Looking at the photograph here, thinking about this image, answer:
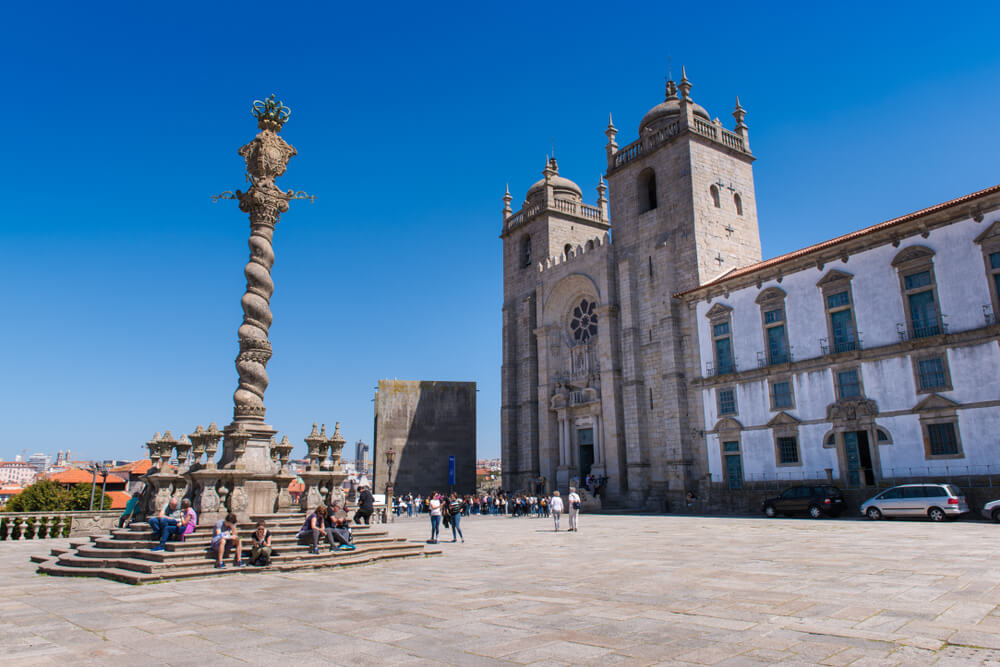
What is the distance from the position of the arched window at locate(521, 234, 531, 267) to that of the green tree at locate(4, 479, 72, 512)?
37.1 meters

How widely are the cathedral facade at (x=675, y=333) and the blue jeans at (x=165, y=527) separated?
23489 millimetres

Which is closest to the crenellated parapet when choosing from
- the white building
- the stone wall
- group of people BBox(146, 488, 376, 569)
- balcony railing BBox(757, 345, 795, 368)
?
the white building

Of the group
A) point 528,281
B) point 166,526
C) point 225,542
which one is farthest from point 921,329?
point 528,281

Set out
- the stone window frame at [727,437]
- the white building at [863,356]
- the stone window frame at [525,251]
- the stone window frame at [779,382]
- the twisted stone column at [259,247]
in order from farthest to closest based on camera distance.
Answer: the stone window frame at [525,251] < the stone window frame at [727,437] < the stone window frame at [779,382] < the white building at [863,356] < the twisted stone column at [259,247]

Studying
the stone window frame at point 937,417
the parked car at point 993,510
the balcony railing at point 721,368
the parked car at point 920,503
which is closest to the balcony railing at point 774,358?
the balcony railing at point 721,368

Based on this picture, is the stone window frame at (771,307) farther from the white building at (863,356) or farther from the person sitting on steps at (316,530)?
the person sitting on steps at (316,530)

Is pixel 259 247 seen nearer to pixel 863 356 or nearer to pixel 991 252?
pixel 863 356

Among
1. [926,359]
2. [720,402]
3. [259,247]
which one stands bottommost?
[720,402]

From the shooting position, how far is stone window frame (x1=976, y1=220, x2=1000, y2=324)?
830 inches

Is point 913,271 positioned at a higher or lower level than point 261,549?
higher

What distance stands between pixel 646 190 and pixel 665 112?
19.3 ft

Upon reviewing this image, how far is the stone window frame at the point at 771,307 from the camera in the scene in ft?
90.5

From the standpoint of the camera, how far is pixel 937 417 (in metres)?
22.3

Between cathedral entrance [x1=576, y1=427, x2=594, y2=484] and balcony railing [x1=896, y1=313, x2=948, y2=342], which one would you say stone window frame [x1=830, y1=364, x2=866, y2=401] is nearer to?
balcony railing [x1=896, y1=313, x2=948, y2=342]
